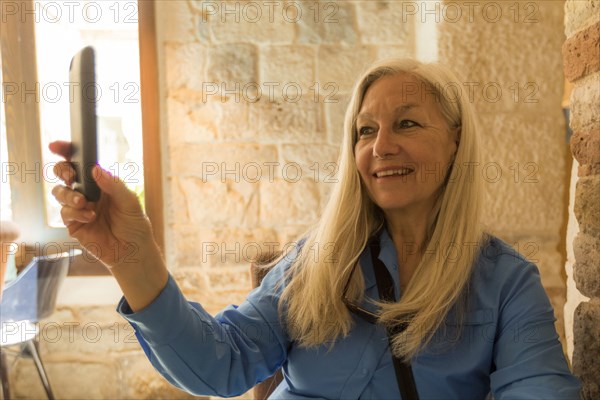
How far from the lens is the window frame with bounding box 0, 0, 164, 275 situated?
202 cm

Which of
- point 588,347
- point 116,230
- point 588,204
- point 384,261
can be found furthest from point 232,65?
point 588,347

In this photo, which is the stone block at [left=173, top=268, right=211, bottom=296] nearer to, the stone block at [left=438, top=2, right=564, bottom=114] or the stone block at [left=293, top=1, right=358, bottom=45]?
the stone block at [left=293, top=1, right=358, bottom=45]

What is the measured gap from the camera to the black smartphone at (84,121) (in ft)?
2.02

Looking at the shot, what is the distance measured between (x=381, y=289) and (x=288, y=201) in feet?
3.68

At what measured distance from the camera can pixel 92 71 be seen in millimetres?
624

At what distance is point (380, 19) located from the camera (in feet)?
6.61

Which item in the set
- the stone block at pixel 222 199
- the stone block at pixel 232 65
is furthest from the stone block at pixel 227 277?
the stone block at pixel 232 65

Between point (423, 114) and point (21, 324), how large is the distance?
181 centimetres

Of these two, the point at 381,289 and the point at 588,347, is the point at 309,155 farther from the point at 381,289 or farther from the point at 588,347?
the point at 588,347

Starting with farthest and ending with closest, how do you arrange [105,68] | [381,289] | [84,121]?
1. [105,68]
2. [381,289]
3. [84,121]

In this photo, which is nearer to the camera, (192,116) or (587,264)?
(587,264)

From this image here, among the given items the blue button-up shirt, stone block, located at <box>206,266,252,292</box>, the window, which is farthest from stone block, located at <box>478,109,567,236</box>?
the window

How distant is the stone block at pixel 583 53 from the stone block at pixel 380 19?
1207mm

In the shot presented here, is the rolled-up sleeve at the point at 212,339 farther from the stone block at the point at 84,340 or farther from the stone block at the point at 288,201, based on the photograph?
the stone block at the point at 84,340
